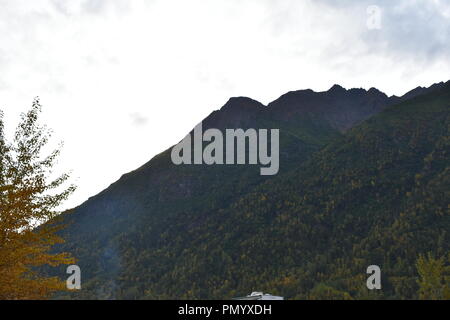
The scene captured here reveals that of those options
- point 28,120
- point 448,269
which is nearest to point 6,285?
point 28,120

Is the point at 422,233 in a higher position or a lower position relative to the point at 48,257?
higher

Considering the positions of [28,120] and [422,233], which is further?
[422,233]

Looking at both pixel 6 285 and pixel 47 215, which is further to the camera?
pixel 47 215

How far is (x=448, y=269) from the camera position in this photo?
16375 cm

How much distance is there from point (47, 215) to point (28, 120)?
4825 millimetres
